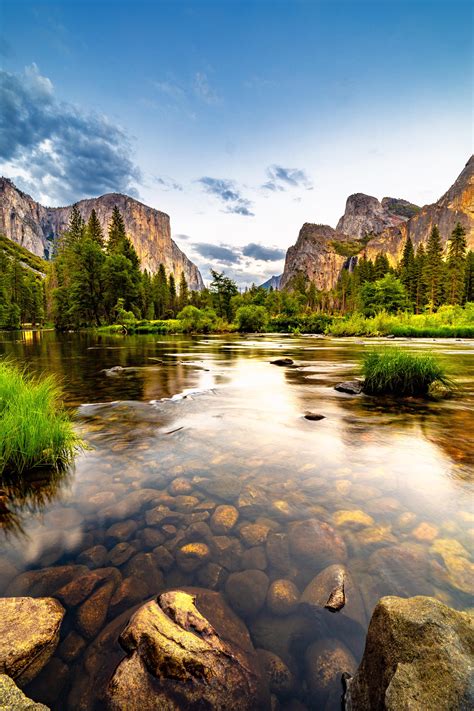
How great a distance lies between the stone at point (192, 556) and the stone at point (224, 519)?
0.88 feet

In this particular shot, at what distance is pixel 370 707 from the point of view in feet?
4.82

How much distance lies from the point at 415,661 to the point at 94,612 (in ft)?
6.41

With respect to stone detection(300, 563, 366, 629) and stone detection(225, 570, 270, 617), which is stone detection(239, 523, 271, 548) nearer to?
stone detection(225, 570, 270, 617)

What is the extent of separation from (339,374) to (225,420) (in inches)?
318

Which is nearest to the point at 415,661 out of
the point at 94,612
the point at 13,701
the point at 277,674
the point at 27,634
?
the point at 277,674

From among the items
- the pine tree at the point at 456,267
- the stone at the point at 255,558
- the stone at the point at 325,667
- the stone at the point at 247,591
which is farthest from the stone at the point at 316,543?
the pine tree at the point at 456,267

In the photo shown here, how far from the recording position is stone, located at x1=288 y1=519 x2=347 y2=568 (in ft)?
9.21

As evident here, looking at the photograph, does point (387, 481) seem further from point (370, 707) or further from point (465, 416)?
point (465, 416)

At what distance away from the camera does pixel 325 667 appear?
1.92m

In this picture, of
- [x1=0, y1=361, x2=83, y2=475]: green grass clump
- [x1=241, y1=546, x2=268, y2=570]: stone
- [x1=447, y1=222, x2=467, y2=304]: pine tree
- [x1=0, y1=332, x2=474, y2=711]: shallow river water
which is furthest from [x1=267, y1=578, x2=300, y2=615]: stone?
[x1=447, y1=222, x2=467, y2=304]: pine tree

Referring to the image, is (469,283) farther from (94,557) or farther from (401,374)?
(94,557)

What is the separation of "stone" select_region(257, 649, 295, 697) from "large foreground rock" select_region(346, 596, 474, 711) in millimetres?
310

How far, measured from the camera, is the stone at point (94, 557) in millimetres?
2707

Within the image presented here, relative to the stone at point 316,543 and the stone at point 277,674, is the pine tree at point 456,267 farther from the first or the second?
the stone at point 277,674
